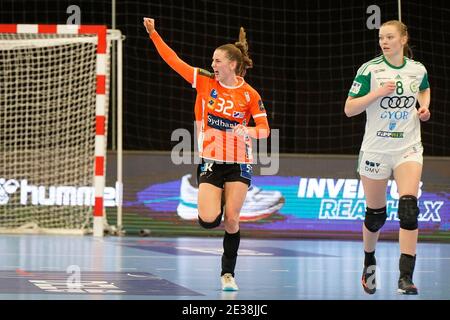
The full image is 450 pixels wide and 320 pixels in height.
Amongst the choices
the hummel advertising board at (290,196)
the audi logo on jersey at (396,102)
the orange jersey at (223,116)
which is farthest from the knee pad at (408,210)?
the hummel advertising board at (290,196)

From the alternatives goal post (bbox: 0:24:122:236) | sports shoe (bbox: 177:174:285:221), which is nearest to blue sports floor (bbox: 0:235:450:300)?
sports shoe (bbox: 177:174:285:221)

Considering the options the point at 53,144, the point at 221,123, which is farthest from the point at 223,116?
the point at 53,144

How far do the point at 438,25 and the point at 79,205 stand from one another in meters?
6.67

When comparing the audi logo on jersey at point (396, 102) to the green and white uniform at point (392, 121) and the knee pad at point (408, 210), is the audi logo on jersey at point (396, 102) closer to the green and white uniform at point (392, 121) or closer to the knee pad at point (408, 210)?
the green and white uniform at point (392, 121)

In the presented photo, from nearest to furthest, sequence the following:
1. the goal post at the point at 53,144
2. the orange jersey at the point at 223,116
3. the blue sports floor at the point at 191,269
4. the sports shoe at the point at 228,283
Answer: the blue sports floor at the point at 191,269 < the sports shoe at the point at 228,283 < the orange jersey at the point at 223,116 < the goal post at the point at 53,144

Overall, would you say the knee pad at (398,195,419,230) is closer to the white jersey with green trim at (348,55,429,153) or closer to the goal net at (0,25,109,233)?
the white jersey with green trim at (348,55,429,153)

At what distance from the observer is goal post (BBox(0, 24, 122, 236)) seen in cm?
1359

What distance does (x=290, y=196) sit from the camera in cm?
1370

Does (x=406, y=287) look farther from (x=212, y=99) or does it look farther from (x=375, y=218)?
(x=212, y=99)

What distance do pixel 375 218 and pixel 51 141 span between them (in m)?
8.16

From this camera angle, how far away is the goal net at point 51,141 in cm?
1360

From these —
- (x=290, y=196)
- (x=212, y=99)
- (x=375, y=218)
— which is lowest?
(x=375, y=218)

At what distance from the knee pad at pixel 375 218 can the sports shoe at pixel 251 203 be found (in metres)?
6.69

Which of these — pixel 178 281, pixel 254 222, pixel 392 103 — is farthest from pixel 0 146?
pixel 392 103
